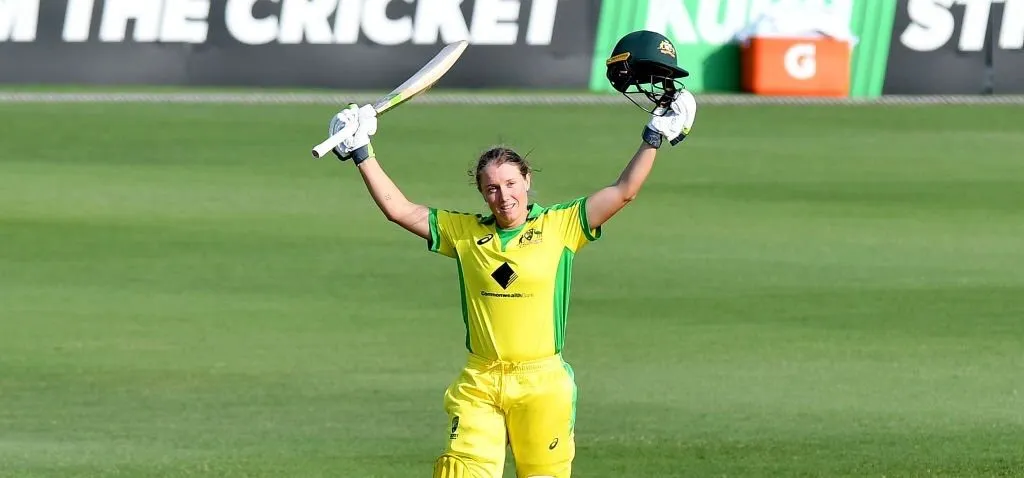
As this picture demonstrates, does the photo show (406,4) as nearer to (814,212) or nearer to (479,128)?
(479,128)

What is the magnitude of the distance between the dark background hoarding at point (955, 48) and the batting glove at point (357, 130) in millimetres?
17511

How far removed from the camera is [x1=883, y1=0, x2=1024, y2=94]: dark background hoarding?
2334 centimetres

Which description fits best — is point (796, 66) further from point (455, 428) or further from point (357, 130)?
point (455, 428)

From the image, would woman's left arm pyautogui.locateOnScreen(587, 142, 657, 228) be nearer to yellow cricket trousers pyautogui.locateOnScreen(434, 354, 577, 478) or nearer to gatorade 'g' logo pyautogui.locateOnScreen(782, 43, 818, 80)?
yellow cricket trousers pyautogui.locateOnScreen(434, 354, 577, 478)

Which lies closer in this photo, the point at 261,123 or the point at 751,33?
the point at 261,123

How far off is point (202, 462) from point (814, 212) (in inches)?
328

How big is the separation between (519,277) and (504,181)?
34cm

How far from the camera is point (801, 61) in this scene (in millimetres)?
23422

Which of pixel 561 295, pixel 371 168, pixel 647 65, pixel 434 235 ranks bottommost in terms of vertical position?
pixel 561 295

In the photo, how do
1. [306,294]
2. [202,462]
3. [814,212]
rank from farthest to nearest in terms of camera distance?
[814,212]
[306,294]
[202,462]

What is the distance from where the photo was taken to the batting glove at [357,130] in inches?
268

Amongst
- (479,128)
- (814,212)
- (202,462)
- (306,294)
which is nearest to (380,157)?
(479,128)

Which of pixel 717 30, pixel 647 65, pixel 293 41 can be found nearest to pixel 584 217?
pixel 647 65

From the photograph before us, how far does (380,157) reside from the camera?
60.7ft
